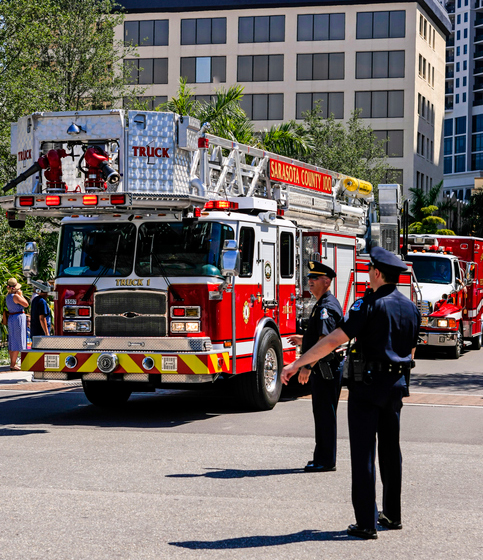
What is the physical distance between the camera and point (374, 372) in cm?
604

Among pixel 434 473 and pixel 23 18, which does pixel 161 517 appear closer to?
pixel 434 473

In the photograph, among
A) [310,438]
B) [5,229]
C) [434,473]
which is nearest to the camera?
[434,473]

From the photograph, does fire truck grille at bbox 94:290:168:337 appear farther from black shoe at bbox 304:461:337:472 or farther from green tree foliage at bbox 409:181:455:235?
green tree foliage at bbox 409:181:455:235

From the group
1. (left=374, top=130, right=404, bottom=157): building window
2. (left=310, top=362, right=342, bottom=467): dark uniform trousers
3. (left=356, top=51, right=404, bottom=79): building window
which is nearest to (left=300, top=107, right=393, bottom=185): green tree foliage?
(left=356, top=51, right=404, bottom=79): building window

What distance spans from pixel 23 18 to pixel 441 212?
157 ft

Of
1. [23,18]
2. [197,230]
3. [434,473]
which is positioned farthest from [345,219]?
[23,18]

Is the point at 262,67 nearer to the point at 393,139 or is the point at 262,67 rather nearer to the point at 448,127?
the point at 393,139

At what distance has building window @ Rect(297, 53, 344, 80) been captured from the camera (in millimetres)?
65750

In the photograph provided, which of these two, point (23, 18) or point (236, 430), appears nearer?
point (236, 430)

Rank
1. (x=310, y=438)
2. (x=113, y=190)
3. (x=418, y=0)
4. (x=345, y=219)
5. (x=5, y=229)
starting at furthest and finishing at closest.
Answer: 1. (x=418, y=0)
2. (x=5, y=229)
3. (x=345, y=219)
4. (x=113, y=190)
5. (x=310, y=438)

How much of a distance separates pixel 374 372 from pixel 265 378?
19.9 ft

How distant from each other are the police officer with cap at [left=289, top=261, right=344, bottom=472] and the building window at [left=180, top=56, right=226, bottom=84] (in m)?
59.5

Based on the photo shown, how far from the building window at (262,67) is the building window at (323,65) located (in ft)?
5.18

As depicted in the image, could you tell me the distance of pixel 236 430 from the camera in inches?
416
